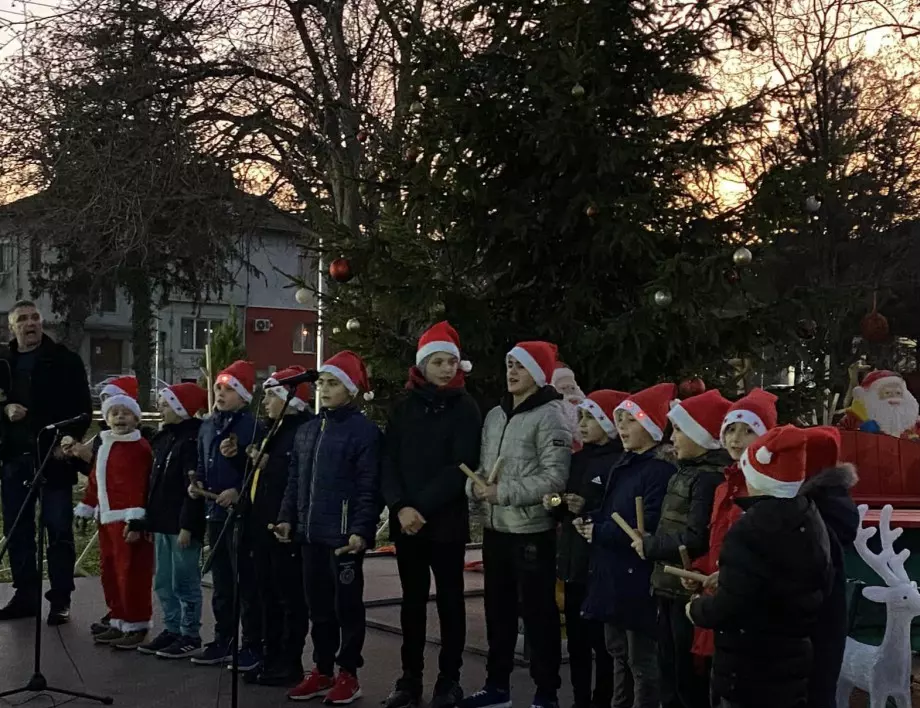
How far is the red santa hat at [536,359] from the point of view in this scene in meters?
6.23

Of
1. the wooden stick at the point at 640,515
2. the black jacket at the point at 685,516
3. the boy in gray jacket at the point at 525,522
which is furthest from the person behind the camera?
the boy in gray jacket at the point at 525,522

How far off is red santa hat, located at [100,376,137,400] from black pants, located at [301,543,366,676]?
2.32 metres

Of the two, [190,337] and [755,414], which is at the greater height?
[190,337]

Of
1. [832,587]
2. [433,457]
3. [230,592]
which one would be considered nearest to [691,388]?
[433,457]

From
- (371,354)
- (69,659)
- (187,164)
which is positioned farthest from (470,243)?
(187,164)

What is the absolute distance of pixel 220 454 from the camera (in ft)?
23.7

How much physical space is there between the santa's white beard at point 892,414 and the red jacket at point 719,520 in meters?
5.48

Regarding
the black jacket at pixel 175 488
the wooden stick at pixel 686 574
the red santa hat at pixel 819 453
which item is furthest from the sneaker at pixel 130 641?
the red santa hat at pixel 819 453

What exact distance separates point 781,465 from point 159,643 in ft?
15.6

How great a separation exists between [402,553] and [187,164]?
8.91 meters

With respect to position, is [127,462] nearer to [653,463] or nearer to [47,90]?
[653,463]

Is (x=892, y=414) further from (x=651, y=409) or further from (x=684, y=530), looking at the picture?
(x=684, y=530)

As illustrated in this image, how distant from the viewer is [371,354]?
8.25m

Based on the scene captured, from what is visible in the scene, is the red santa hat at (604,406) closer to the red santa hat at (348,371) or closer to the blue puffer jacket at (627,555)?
the blue puffer jacket at (627,555)
